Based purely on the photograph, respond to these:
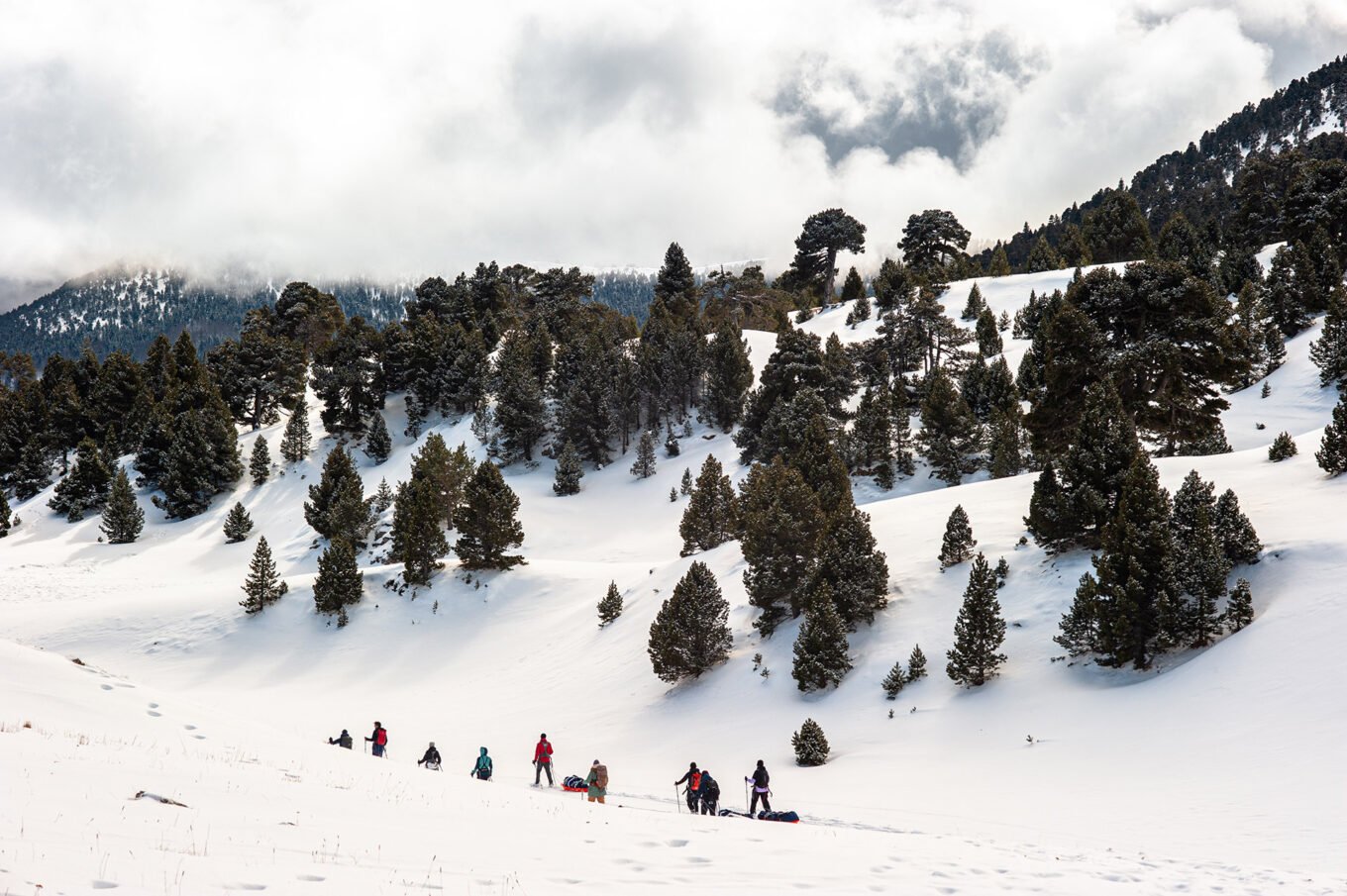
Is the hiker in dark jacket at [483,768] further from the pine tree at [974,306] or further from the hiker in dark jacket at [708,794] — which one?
the pine tree at [974,306]

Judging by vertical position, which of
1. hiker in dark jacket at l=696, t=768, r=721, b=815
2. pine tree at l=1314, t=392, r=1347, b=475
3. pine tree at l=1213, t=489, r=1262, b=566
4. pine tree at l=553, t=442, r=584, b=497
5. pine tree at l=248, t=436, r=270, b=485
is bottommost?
hiker in dark jacket at l=696, t=768, r=721, b=815

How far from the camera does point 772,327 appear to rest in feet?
310

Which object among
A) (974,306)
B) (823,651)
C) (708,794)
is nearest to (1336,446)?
(823,651)

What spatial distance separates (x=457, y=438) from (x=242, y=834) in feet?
211

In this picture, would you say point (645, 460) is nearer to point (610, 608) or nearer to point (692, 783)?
point (610, 608)

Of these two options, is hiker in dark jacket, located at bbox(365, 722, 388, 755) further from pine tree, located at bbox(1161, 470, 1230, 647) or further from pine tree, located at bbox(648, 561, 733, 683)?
pine tree, located at bbox(1161, 470, 1230, 647)

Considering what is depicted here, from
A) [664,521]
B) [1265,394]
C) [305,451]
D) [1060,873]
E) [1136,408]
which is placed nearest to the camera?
[1060,873]

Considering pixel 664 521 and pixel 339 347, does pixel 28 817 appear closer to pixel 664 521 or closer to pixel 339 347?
pixel 664 521

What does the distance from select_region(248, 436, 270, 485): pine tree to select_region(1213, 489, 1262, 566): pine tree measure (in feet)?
227

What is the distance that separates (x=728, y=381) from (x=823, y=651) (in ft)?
140

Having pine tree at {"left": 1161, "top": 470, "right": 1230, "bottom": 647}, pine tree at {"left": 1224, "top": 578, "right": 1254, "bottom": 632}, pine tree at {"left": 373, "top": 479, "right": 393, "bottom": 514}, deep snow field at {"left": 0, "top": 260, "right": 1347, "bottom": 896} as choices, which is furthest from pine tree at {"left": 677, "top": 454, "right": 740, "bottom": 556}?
pine tree at {"left": 1224, "top": 578, "right": 1254, "bottom": 632}

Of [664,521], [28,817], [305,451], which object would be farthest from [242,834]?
[305,451]

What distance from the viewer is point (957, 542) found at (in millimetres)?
28141

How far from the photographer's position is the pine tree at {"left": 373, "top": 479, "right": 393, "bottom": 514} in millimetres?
55391
